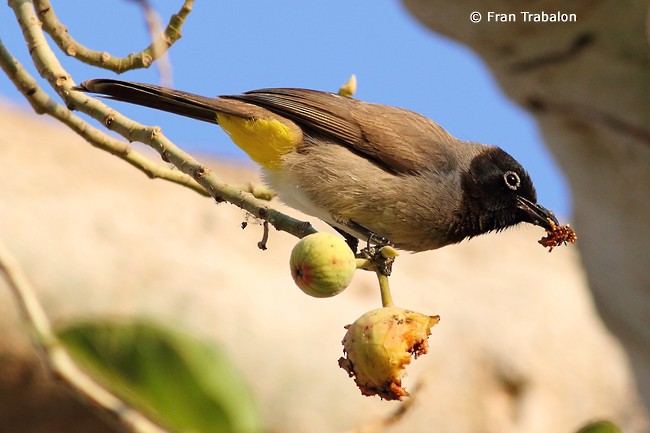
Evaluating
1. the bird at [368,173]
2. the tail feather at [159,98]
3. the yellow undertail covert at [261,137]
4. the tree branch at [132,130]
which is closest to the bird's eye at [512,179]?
the bird at [368,173]

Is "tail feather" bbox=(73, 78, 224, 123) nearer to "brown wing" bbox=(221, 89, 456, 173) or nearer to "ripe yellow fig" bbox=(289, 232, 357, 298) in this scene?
"brown wing" bbox=(221, 89, 456, 173)

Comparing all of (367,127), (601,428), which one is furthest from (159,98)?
(601,428)

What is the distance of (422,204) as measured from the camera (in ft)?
11.6

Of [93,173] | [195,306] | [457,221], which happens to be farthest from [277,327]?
[457,221]

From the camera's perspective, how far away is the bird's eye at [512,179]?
3.65 m

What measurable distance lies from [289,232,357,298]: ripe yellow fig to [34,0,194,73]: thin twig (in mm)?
673

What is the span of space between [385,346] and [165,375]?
0.45 meters

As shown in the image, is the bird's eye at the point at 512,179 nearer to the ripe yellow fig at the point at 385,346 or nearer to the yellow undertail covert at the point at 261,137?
the yellow undertail covert at the point at 261,137

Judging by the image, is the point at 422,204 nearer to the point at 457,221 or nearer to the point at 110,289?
the point at 457,221

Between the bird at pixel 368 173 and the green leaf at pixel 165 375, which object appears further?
the bird at pixel 368 173

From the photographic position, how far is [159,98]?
3.14 metres

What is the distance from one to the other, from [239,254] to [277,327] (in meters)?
1.17

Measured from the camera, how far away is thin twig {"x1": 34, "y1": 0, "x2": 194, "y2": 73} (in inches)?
96.0

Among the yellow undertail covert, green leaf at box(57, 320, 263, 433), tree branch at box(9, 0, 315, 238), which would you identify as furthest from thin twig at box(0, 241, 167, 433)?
the yellow undertail covert
